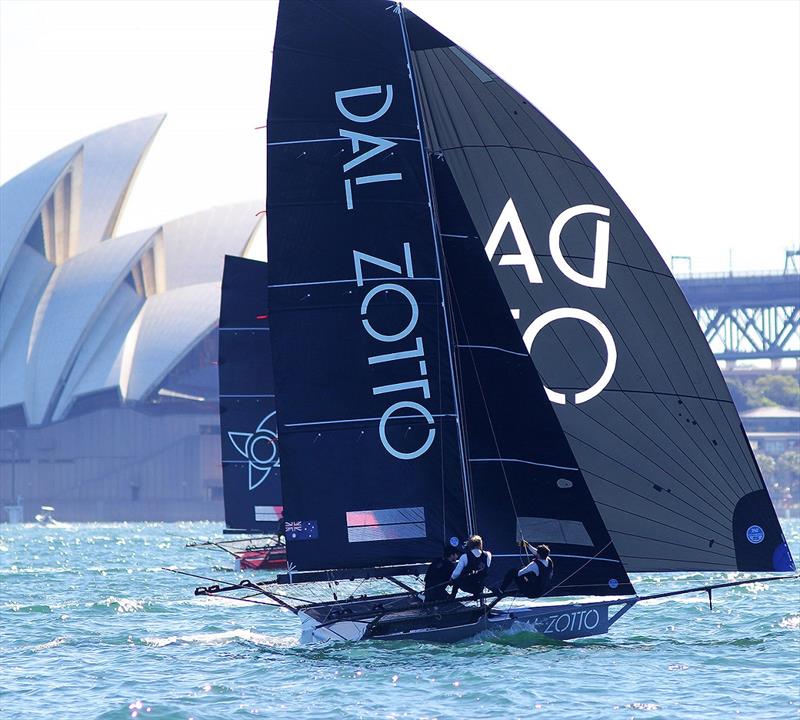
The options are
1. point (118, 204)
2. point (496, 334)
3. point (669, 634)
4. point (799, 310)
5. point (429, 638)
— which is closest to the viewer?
point (429, 638)

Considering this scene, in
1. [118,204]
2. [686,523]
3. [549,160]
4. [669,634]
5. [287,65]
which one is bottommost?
[669,634]

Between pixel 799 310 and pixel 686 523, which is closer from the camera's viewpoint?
pixel 686 523

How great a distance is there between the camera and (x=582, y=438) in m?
12.2

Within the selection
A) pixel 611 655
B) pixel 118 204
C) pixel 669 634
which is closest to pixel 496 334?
pixel 611 655

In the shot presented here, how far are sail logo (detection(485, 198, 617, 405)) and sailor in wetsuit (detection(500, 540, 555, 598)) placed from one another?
1471 millimetres

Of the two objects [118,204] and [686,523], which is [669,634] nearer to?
[686,523]

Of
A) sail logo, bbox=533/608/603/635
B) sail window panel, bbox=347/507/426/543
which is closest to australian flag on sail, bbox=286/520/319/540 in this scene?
sail window panel, bbox=347/507/426/543

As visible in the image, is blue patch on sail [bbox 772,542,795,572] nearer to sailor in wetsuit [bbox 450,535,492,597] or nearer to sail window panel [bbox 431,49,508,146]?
sailor in wetsuit [bbox 450,535,492,597]

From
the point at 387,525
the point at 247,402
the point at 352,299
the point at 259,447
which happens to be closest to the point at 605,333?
the point at 352,299

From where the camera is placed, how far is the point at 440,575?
38.4ft

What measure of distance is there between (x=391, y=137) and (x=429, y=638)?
4140mm

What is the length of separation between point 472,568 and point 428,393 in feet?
4.98

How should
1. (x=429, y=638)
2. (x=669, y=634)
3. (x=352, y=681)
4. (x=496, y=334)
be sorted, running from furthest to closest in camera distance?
(x=669, y=634) < (x=496, y=334) < (x=429, y=638) < (x=352, y=681)

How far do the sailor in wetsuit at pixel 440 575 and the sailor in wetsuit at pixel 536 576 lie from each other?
45cm
